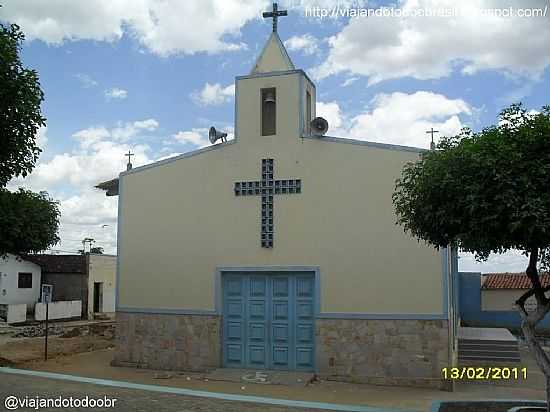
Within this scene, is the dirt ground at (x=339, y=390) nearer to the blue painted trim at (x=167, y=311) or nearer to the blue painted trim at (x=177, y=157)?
the blue painted trim at (x=167, y=311)

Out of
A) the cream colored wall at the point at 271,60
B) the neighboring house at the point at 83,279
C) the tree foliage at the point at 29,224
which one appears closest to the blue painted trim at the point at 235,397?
the cream colored wall at the point at 271,60

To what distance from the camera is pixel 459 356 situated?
17281 millimetres

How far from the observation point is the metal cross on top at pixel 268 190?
1420 centimetres

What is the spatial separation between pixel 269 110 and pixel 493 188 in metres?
8.90

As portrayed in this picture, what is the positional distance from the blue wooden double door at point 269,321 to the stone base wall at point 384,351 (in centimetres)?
43

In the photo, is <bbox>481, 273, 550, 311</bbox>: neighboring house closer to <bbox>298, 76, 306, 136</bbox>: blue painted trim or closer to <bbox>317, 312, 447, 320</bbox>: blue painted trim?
<bbox>317, 312, 447, 320</bbox>: blue painted trim

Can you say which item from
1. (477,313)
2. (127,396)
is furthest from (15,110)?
(477,313)

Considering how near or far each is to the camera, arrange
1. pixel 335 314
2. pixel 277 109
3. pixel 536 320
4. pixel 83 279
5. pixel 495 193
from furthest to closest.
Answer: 1. pixel 83 279
2. pixel 277 109
3. pixel 335 314
4. pixel 536 320
5. pixel 495 193

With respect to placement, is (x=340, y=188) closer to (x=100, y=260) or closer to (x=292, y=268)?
(x=292, y=268)

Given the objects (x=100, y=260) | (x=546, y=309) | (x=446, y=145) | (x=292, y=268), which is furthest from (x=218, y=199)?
(x=100, y=260)

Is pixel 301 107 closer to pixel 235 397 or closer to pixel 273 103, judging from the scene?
pixel 273 103

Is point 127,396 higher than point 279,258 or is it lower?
lower

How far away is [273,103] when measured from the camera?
15.0 m

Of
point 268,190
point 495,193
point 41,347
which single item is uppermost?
point 268,190
